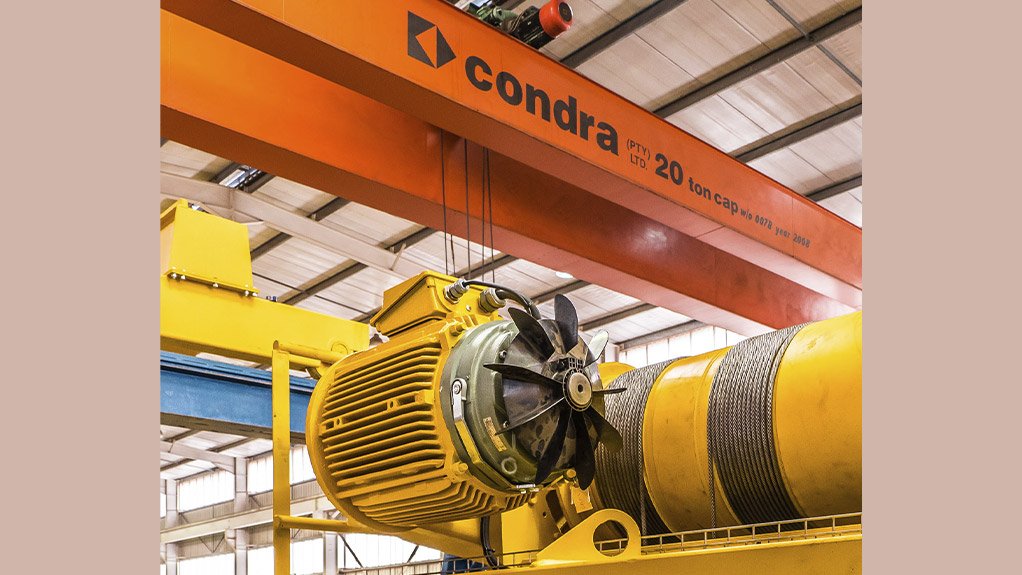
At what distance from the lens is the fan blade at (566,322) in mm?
4566

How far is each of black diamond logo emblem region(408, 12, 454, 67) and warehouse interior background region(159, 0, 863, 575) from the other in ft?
3.91

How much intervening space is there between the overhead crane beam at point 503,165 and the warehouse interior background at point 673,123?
357 millimetres

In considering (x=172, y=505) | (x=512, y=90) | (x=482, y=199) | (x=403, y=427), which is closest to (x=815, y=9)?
(x=482, y=199)

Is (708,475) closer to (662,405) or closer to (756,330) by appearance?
(662,405)

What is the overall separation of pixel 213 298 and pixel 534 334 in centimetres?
261

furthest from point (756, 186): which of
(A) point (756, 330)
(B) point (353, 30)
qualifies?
(B) point (353, 30)

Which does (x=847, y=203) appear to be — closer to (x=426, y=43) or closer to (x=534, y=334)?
(x=426, y=43)

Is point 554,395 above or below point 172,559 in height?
above

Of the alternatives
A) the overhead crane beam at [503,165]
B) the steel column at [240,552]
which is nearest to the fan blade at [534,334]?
the overhead crane beam at [503,165]

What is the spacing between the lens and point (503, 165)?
7.27m

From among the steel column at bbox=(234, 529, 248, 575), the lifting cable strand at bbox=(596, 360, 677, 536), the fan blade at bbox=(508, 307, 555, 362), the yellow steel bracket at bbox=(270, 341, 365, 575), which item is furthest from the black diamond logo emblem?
the steel column at bbox=(234, 529, 248, 575)

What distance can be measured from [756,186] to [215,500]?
25.1 m

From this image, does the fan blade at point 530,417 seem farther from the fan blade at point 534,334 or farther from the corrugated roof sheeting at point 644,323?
the corrugated roof sheeting at point 644,323

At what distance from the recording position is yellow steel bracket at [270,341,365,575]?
5180 mm
